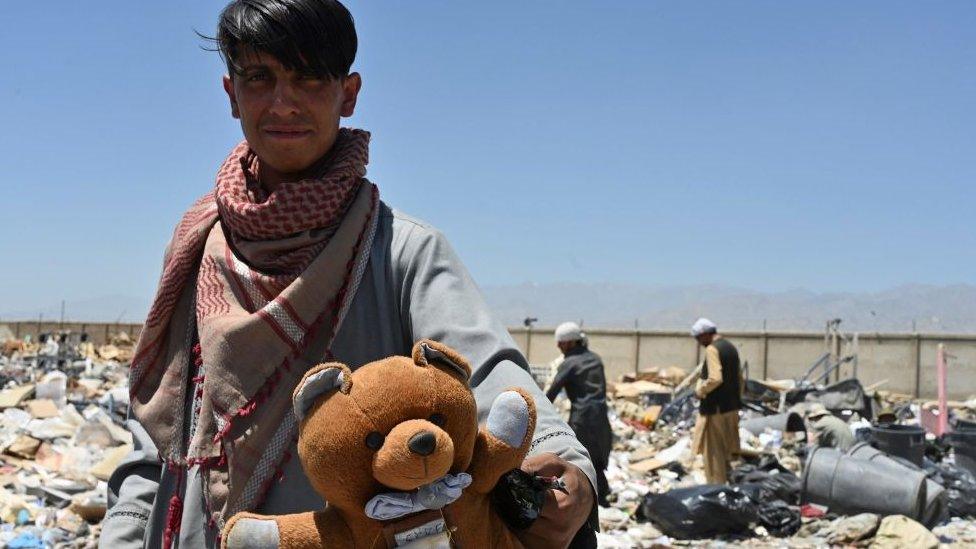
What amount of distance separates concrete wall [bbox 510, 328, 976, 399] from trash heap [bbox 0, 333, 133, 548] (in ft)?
30.0

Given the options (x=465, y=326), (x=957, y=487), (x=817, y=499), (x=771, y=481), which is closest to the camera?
(x=465, y=326)

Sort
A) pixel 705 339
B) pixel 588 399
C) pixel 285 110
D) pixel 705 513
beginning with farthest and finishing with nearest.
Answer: pixel 705 339, pixel 588 399, pixel 705 513, pixel 285 110

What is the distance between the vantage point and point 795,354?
2052 cm

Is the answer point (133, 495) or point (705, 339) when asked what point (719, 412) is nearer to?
point (705, 339)

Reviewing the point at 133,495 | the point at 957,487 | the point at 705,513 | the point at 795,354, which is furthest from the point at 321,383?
the point at 795,354

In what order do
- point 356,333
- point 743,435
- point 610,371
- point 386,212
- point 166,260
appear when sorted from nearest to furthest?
point 356,333 < point 386,212 < point 166,260 < point 743,435 < point 610,371

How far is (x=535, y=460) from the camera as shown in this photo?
113cm

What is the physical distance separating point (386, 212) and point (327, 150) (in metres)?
0.13

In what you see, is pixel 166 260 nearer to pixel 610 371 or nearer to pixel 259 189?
pixel 259 189

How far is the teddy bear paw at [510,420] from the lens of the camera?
3.56ft

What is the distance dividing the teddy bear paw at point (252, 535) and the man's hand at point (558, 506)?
0.97 ft

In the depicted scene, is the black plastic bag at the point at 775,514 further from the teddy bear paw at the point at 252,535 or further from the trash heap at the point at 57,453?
the teddy bear paw at the point at 252,535

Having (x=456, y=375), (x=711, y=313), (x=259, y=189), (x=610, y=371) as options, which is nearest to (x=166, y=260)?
(x=259, y=189)

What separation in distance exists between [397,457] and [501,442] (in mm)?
151
